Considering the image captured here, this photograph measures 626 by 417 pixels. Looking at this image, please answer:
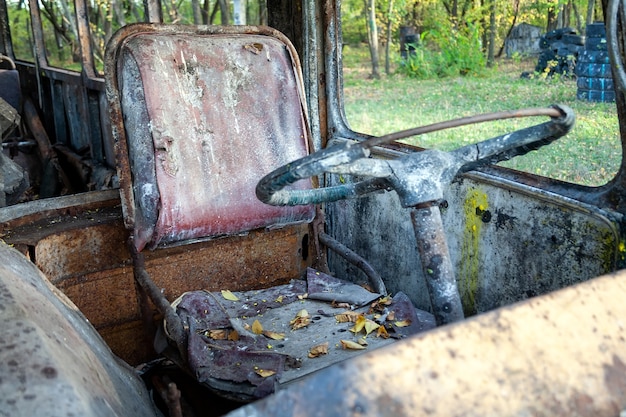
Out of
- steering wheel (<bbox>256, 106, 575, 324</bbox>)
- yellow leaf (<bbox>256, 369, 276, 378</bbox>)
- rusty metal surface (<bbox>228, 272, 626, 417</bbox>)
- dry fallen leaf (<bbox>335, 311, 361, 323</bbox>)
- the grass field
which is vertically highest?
steering wheel (<bbox>256, 106, 575, 324</bbox>)

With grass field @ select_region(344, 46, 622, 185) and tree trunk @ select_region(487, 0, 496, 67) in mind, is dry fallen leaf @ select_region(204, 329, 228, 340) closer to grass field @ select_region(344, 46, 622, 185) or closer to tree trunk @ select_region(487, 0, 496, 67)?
grass field @ select_region(344, 46, 622, 185)

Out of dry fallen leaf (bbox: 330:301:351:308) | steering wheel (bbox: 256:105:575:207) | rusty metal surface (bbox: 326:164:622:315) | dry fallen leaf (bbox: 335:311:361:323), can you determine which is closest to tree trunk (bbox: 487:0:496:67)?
rusty metal surface (bbox: 326:164:622:315)

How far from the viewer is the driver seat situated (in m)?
2.15

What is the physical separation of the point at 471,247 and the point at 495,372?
1481 millimetres

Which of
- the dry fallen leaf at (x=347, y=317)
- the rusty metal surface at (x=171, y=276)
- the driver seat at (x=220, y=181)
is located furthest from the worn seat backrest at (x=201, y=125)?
A: the dry fallen leaf at (x=347, y=317)

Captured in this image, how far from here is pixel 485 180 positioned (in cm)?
231

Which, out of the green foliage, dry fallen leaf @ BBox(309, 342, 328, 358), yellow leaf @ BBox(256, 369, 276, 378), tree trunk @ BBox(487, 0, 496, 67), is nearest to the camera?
yellow leaf @ BBox(256, 369, 276, 378)

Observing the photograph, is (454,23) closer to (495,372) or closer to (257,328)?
(257,328)

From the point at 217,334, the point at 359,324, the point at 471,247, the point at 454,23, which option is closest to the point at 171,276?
the point at 217,334

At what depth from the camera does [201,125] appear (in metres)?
2.37

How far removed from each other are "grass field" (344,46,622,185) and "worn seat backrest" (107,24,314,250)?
152cm

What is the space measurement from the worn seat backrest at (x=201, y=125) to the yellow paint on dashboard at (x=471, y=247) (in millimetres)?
618

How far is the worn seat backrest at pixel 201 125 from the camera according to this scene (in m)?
2.25

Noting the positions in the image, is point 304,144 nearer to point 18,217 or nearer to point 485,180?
point 485,180
